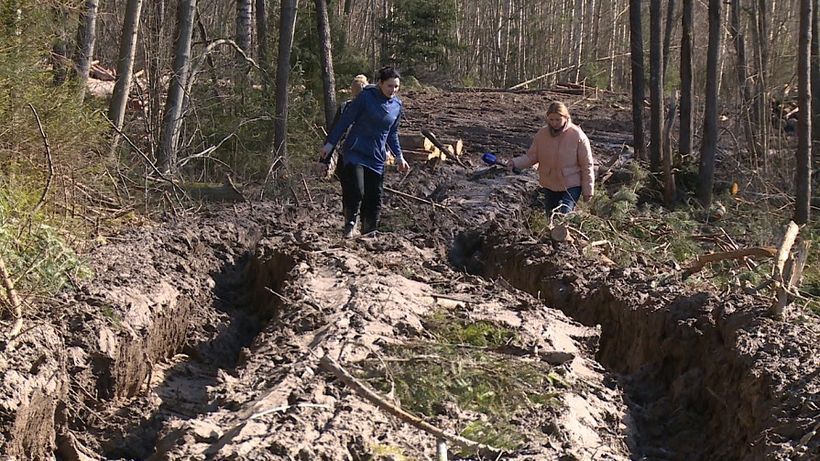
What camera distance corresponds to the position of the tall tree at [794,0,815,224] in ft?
44.4

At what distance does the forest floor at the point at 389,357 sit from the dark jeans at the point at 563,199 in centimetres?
34

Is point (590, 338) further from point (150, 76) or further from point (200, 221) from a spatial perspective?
point (150, 76)

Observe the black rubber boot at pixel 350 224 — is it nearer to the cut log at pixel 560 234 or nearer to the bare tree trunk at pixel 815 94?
the cut log at pixel 560 234

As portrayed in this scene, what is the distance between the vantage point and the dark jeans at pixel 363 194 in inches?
388

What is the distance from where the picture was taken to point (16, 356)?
570cm

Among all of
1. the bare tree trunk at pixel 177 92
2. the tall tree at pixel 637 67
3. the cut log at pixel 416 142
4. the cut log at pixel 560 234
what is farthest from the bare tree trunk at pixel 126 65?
the tall tree at pixel 637 67

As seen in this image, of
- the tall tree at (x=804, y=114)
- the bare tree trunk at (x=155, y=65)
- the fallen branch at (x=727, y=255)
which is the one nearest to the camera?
the fallen branch at (x=727, y=255)

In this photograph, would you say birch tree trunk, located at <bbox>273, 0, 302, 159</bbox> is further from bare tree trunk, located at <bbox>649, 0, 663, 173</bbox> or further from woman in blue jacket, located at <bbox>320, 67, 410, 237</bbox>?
bare tree trunk, located at <bbox>649, 0, 663, 173</bbox>

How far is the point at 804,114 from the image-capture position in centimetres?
1380

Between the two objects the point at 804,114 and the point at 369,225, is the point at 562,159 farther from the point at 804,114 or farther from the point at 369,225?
the point at 804,114

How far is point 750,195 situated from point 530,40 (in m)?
19.4

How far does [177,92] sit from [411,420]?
9.77 metres

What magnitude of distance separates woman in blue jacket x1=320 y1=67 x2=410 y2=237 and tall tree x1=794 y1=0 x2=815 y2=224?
6503 millimetres

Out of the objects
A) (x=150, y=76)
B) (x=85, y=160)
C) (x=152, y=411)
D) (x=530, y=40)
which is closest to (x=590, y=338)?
A: (x=152, y=411)
